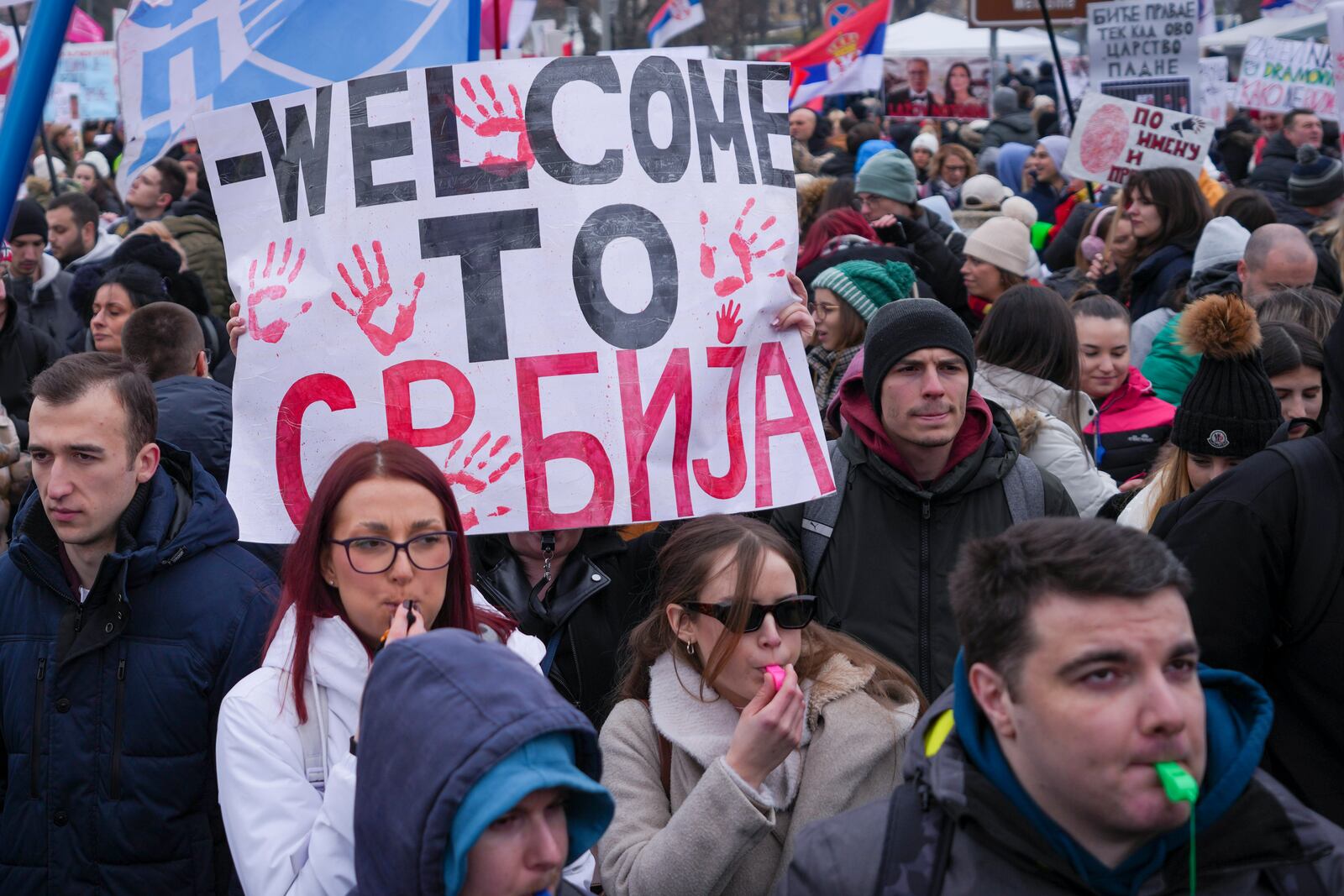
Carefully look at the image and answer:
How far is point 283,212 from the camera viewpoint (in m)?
3.89

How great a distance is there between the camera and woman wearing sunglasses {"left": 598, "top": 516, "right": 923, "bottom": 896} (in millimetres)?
2812

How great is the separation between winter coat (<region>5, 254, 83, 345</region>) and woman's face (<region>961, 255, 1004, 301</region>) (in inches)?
191

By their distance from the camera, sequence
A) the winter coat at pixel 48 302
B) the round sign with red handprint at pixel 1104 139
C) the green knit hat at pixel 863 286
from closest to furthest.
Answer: the green knit hat at pixel 863 286 < the winter coat at pixel 48 302 < the round sign with red handprint at pixel 1104 139

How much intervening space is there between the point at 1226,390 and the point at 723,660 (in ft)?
4.89

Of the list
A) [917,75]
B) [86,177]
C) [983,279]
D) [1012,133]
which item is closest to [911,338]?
[983,279]

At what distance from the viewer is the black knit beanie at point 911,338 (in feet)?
12.8

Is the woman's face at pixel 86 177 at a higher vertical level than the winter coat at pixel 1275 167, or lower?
higher

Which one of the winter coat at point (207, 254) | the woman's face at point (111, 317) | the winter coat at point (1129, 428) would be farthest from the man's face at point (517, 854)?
the winter coat at point (207, 254)

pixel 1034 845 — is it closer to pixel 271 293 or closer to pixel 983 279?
pixel 271 293

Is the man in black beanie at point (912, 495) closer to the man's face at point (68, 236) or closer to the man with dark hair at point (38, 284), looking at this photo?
the man with dark hair at point (38, 284)

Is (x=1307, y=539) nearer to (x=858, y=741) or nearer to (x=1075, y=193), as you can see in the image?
(x=858, y=741)

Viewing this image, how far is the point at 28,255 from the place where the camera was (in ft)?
28.7

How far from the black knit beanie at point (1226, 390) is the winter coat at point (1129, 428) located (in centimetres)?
153

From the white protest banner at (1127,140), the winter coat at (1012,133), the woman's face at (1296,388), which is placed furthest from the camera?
the winter coat at (1012,133)
